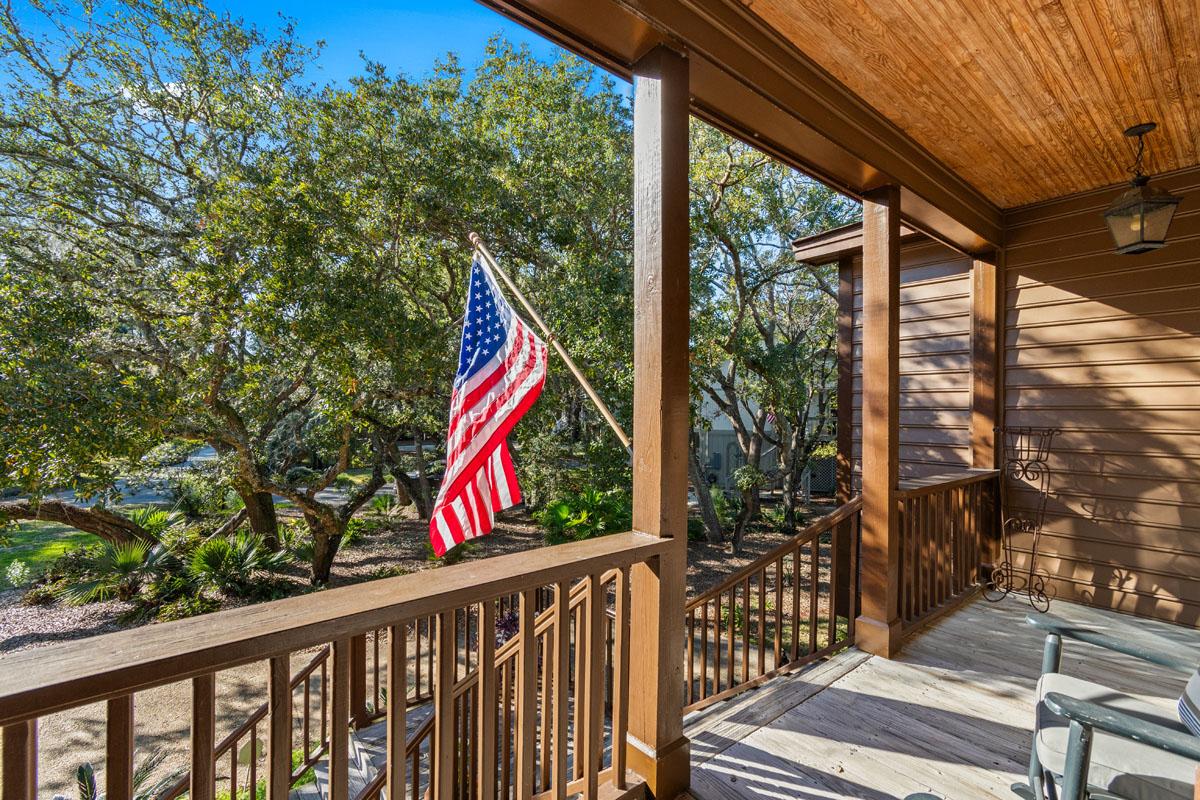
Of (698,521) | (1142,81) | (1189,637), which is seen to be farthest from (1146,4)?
(698,521)

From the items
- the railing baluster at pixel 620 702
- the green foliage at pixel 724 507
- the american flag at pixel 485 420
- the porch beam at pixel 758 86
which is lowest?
the green foliage at pixel 724 507

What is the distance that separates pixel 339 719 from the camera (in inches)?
43.6

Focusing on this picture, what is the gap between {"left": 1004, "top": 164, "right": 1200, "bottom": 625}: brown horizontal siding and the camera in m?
3.20

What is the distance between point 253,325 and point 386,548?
5109 mm

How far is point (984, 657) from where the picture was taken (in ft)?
9.21

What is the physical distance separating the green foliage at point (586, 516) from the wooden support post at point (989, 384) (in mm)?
5041

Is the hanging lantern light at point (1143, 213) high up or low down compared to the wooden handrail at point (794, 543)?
up

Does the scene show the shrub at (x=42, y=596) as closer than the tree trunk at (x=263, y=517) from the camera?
Yes

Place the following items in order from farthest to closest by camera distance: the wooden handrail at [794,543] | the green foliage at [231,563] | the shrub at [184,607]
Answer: the green foliage at [231,563] < the shrub at [184,607] < the wooden handrail at [794,543]

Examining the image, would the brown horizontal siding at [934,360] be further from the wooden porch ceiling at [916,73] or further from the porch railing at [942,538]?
the wooden porch ceiling at [916,73]

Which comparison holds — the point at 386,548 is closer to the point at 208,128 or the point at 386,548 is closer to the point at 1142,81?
the point at 208,128

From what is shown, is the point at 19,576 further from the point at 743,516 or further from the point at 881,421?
the point at 881,421

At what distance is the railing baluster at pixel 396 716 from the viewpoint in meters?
1.19

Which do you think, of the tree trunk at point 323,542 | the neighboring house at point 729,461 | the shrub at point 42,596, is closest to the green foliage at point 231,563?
the tree trunk at point 323,542
